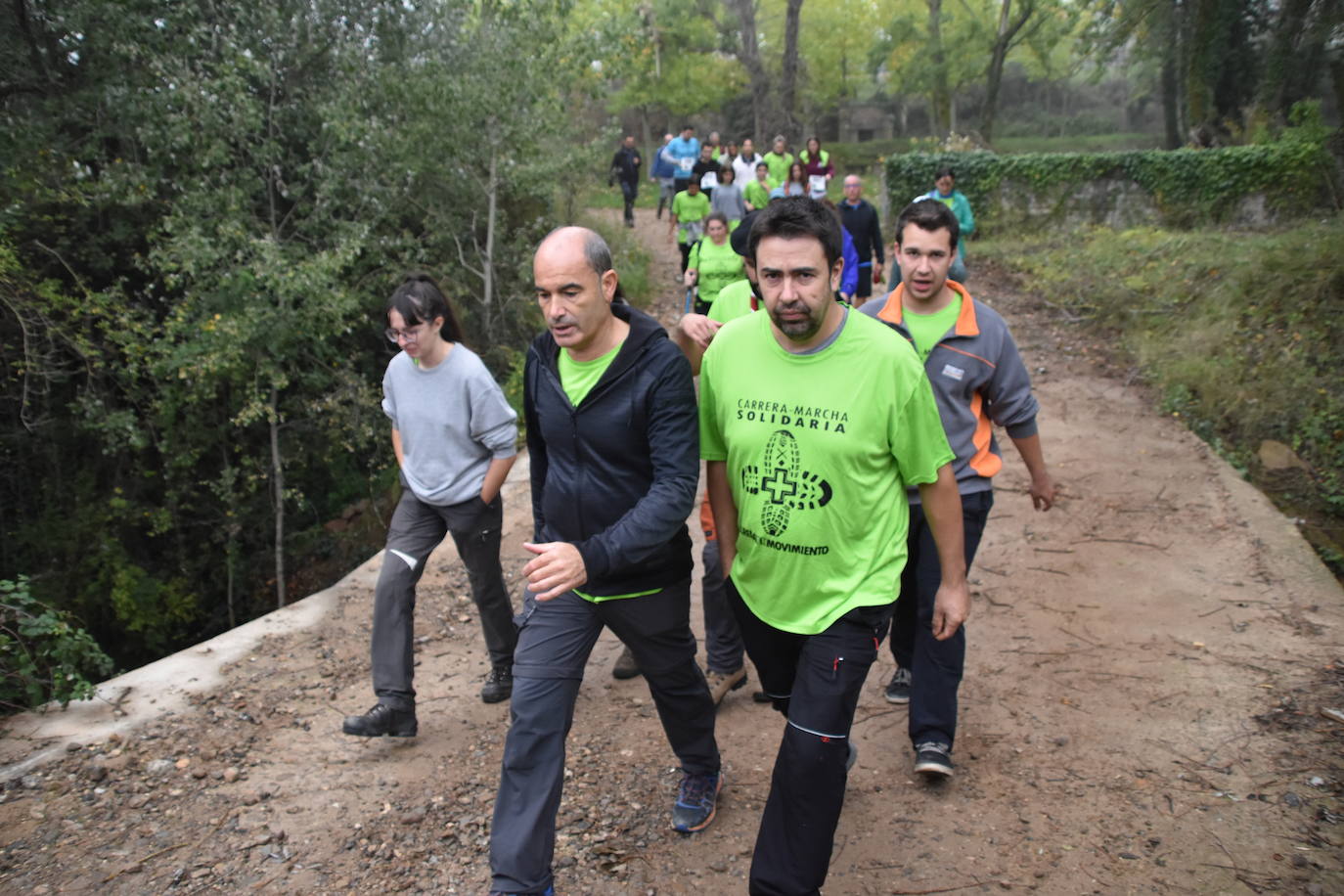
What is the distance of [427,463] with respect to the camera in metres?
4.23

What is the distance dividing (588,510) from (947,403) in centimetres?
151

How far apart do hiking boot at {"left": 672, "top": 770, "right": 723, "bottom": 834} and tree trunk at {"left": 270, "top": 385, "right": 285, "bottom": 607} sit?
26.9ft

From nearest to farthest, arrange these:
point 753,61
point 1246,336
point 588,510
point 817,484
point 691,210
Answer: point 817,484, point 588,510, point 1246,336, point 691,210, point 753,61

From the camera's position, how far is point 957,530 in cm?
296

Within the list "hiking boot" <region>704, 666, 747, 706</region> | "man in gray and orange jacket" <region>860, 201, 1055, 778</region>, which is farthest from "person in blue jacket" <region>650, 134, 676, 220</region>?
"man in gray and orange jacket" <region>860, 201, 1055, 778</region>

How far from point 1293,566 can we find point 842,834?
3.94 metres

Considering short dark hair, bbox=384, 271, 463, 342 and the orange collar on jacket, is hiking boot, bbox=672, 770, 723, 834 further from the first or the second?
short dark hair, bbox=384, 271, 463, 342

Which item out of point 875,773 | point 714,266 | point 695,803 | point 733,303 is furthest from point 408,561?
point 714,266

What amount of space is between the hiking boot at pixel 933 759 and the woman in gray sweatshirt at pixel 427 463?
5.72 feet

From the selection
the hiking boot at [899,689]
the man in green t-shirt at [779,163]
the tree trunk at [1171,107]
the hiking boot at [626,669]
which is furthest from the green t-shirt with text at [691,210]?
the tree trunk at [1171,107]

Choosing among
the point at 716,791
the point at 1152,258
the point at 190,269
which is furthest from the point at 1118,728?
the point at 1152,258

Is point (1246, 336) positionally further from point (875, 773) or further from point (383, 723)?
point (383, 723)

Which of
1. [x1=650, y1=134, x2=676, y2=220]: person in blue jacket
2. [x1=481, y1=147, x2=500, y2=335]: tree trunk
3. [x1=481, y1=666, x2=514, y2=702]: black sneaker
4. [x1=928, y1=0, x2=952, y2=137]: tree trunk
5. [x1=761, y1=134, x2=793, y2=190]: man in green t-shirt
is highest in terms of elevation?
[x1=928, y1=0, x2=952, y2=137]: tree trunk

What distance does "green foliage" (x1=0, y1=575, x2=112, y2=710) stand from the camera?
4477 mm
